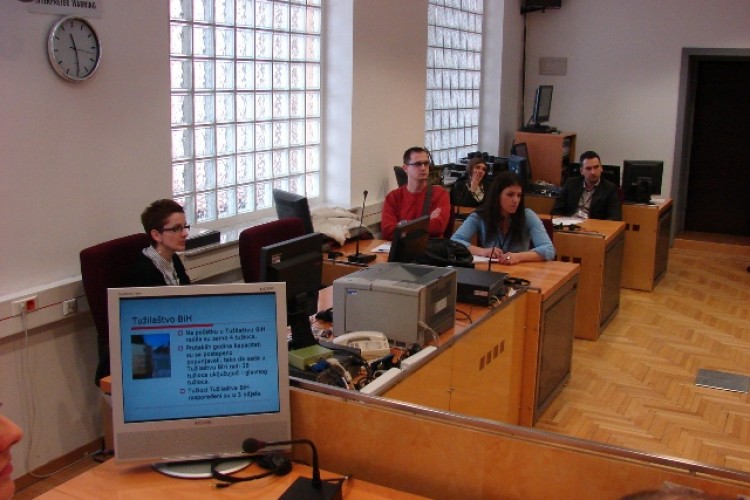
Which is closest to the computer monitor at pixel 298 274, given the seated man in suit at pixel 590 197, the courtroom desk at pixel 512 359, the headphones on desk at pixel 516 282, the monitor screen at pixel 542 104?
the courtroom desk at pixel 512 359

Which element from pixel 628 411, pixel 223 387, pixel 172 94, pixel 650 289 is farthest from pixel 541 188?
pixel 223 387

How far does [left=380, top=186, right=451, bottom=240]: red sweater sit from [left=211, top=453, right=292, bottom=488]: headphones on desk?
3.76 m

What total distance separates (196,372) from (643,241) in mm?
6180

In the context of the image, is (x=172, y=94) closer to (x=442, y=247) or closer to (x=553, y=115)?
(x=442, y=247)

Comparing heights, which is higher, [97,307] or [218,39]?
[218,39]

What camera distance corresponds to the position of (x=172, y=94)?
16.5 ft

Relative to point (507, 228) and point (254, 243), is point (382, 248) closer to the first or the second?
point (507, 228)

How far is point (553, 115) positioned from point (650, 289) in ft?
10.3

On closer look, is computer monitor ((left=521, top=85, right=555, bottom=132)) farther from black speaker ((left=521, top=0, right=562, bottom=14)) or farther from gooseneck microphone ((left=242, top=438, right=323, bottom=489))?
gooseneck microphone ((left=242, top=438, right=323, bottom=489))

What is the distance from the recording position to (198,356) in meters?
2.32

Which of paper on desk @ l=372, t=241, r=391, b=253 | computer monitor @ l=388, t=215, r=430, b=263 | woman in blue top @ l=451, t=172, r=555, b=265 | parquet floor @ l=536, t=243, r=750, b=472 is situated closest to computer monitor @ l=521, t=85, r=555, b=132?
parquet floor @ l=536, t=243, r=750, b=472

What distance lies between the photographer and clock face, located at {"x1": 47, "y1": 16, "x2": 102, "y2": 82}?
389cm

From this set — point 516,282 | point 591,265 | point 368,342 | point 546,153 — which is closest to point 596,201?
point 591,265

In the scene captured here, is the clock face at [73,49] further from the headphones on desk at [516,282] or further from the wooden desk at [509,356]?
the headphones on desk at [516,282]
